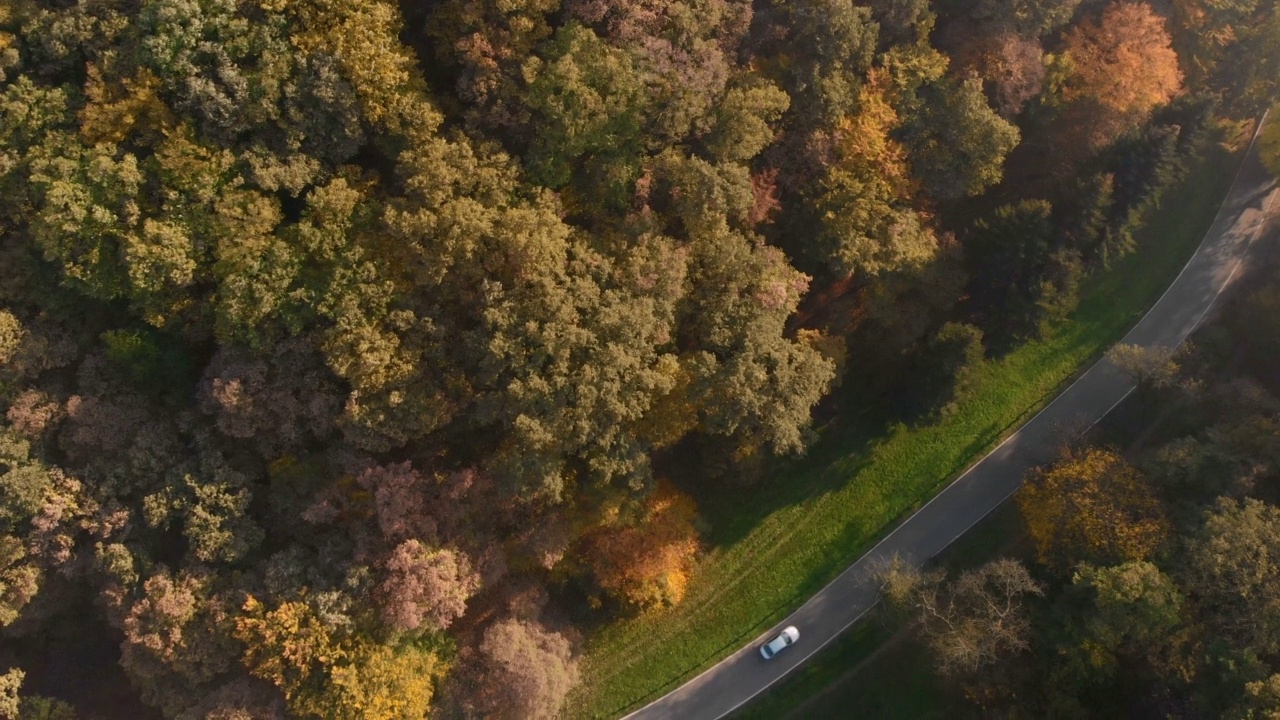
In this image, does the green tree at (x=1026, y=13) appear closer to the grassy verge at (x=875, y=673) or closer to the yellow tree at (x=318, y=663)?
the grassy verge at (x=875, y=673)

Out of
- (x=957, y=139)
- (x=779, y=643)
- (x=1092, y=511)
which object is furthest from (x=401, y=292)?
(x=1092, y=511)

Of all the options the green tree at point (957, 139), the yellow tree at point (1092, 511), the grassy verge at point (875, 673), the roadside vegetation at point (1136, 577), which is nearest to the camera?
the roadside vegetation at point (1136, 577)

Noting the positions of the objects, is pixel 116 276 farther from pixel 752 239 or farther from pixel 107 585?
pixel 752 239

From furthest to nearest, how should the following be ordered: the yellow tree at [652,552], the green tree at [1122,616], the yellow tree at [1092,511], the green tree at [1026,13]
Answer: the yellow tree at [652,552], the green tree at [1026,13], the yellow tree at [1092,511], the green tree at [1122,616]

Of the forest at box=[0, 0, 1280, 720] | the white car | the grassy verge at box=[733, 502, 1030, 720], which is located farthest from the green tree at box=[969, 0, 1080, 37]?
the white car

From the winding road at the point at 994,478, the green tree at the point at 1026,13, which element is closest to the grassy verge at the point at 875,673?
the winding road at the point at 994,478

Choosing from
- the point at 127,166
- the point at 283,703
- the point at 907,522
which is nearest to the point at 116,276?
the point at 127,166

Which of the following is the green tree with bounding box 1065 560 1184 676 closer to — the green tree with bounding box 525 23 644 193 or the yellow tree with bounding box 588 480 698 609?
the yellow tree with bounding box 588 480 698 609
